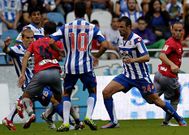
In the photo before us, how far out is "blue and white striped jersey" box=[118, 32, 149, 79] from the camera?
16141 mm

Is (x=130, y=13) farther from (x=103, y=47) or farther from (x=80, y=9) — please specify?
(x=80, y=9)

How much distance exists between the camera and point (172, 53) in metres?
17.2

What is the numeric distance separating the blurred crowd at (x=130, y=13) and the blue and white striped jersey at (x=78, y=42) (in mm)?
8131

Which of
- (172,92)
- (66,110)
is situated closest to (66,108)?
(66,110)

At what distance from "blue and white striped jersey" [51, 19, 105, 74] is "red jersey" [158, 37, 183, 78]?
1.96 meters

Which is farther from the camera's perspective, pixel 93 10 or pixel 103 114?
pixel 93 10

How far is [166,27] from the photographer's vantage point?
83.8 feet

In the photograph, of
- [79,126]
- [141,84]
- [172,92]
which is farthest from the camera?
[172,92]

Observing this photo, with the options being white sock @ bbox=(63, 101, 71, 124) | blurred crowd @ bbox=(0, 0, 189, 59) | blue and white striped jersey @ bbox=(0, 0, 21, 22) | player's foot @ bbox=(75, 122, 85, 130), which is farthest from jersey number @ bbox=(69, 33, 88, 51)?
blue and white striped jersey @ bbox=(0, 0, 21, 22)

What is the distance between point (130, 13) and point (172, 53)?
8573mm

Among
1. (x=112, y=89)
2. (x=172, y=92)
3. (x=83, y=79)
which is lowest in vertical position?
(x=172, y=92)

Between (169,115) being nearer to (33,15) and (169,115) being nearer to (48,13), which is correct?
(33,15)

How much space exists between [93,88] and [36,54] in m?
1.31

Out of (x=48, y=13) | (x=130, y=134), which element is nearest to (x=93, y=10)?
(x=48, y=13)
